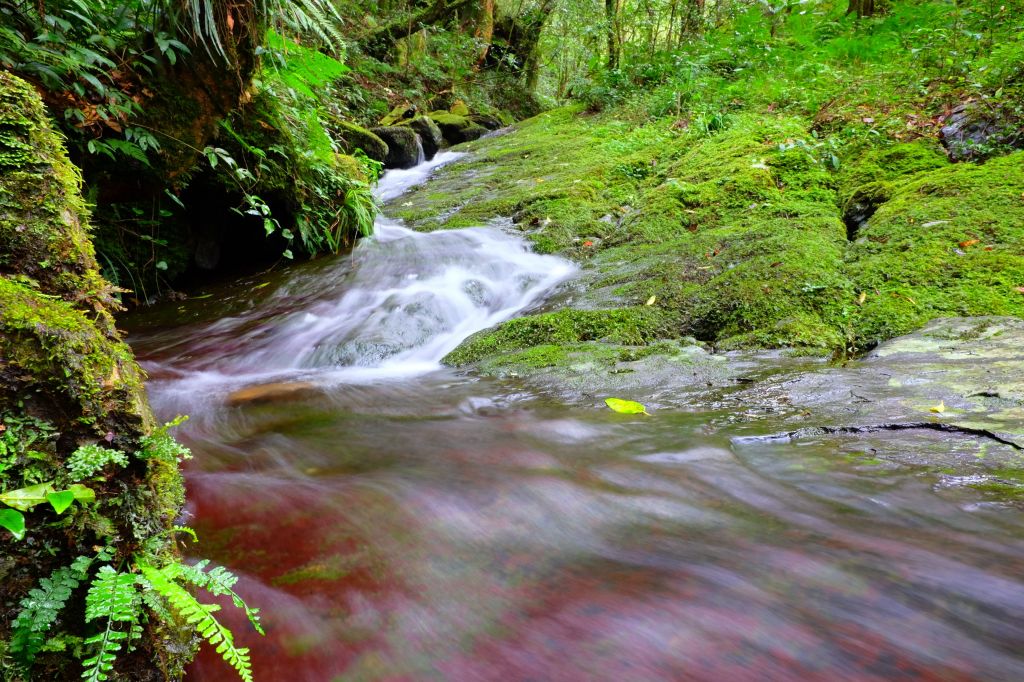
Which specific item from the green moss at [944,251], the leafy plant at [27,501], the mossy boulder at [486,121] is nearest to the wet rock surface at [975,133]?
the green moss at [944,251]

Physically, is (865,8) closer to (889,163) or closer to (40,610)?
(889,163)

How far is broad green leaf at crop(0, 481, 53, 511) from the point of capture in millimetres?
→ 1181

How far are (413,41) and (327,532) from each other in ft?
61.1

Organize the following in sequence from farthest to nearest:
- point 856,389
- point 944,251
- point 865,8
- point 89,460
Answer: point 865,8, point 944,251, point 856,389, point 89,460

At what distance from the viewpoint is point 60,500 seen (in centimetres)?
121

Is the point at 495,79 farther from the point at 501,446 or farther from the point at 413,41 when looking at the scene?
the point at 501,446

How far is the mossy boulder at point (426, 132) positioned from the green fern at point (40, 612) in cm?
1393

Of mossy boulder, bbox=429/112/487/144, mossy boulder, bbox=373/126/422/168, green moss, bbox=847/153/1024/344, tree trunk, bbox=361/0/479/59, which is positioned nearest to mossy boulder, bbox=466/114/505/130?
mossy boulder, bbox=429/112/487/144

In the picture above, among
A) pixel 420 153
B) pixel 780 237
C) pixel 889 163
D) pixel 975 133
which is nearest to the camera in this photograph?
pixel 780 237

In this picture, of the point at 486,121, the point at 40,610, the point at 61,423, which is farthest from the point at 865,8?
the point at 40,610

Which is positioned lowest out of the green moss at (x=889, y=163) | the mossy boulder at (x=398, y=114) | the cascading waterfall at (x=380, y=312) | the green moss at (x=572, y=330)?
the green moss at (x=572, y=330)

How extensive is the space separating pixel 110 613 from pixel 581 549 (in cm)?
138

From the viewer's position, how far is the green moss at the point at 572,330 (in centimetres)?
425

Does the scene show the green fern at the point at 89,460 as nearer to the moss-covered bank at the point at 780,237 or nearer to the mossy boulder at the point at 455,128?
the moss-covered bank at the point at 780,237
